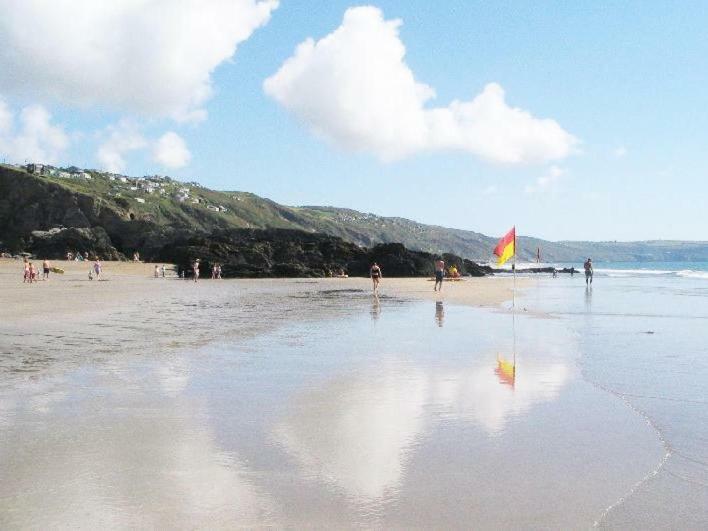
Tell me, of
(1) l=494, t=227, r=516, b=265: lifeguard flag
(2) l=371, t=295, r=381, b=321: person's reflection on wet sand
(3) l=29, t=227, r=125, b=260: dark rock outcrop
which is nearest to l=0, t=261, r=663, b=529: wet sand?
(2) l=371, t=295, r=381, b=321: person's reflection on wet sand

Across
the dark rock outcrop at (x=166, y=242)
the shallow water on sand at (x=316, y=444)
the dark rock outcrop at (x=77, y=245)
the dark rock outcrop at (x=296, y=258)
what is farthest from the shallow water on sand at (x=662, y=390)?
the dark rock outcrop at (x=77, y=245)

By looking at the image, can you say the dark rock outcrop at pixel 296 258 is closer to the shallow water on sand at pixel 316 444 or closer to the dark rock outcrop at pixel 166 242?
the dark rock outcrop at pixel 166 242

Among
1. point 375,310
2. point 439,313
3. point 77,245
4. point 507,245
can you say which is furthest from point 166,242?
point 439,313

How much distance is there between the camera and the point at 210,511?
475cm

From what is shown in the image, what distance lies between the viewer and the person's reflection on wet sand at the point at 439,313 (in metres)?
20.6

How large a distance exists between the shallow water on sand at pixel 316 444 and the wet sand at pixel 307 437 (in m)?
0.02

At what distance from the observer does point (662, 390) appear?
9.37m

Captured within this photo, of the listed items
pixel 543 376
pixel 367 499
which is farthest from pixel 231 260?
pixel 367 499

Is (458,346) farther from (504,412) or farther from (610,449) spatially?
(610,449)

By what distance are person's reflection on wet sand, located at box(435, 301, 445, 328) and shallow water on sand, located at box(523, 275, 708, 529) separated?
3.99 meters

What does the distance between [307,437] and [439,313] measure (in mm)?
17373

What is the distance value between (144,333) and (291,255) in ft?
180

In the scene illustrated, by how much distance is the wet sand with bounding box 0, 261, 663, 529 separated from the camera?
15.9 ft

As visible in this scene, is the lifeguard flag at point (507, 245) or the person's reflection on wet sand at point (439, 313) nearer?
the person's reflection on wet sand at point (439, 313)
